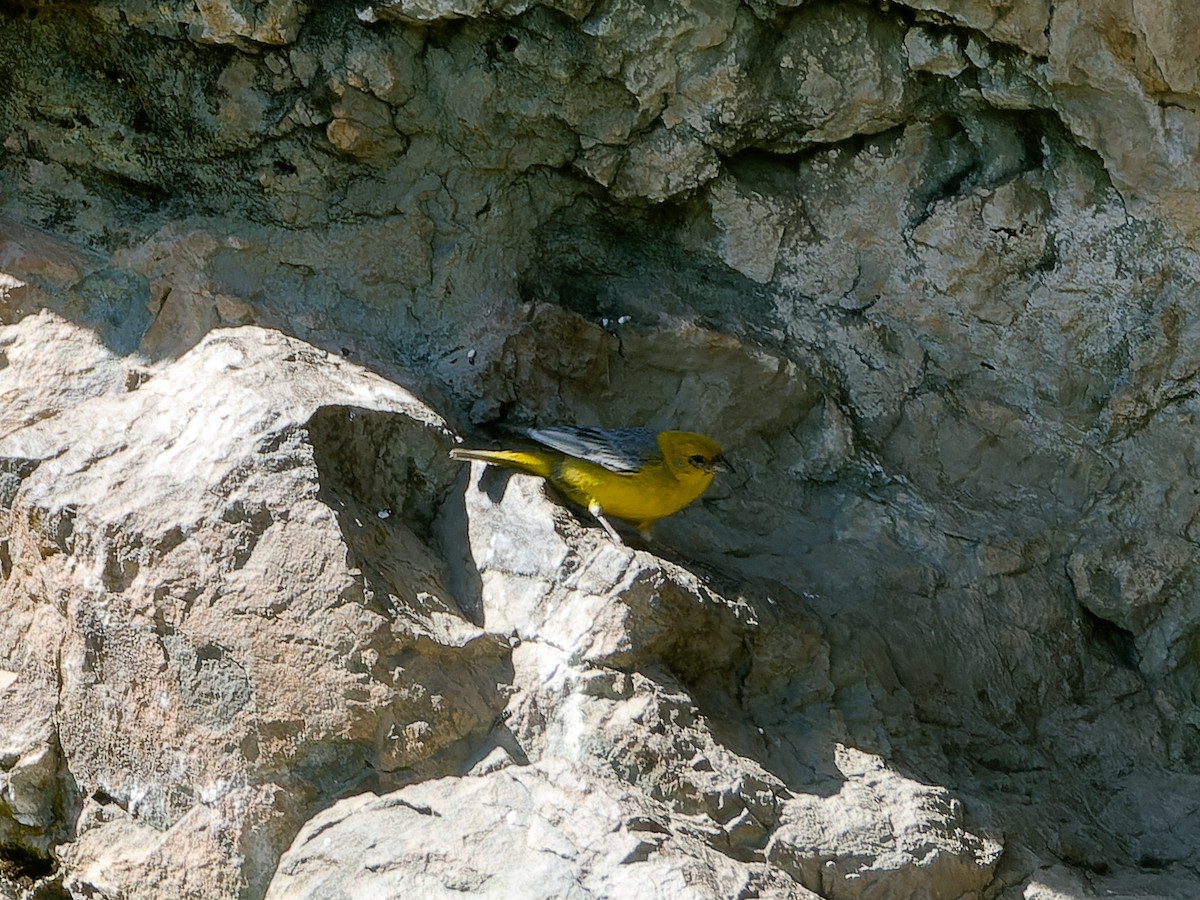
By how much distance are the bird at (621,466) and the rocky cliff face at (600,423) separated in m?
0.18

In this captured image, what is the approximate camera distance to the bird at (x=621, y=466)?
4047 millimetres

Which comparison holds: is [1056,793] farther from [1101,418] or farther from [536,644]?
[536,644]

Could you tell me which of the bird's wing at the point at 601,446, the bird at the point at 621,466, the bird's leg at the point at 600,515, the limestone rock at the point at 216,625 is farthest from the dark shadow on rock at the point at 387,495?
the bird's leg at the point at 600,515

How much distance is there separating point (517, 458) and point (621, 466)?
31 centimetres

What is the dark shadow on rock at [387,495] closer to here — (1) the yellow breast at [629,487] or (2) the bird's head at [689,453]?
(1) the yellow breast at [629,487]

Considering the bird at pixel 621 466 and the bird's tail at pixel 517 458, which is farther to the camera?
the bird at pixel 621 466

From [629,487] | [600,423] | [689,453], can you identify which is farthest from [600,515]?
[600,423]

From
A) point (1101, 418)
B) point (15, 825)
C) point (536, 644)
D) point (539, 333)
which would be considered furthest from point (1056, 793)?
point (15, 825)

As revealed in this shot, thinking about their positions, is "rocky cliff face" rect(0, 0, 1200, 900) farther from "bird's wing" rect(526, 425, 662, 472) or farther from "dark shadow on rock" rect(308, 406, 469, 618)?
"bird's wing" rect(526, 425, 662, 472)

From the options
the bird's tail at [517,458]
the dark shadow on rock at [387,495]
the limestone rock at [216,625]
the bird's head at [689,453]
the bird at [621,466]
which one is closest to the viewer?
the limestone rock at [216,625]

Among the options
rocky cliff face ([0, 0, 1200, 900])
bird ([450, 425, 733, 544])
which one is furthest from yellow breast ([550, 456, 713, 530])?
rocky cliff face ([0, 0, 1200, 900])

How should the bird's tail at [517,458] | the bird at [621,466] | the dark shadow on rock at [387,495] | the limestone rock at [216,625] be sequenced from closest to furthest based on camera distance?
the limestone rock at [216,625] < the dark shadow on rock at [387,495] < the bird's tail at [517,458] < the bird at [621,466]

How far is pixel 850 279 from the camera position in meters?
4.54

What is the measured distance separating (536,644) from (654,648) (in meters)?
0.31
